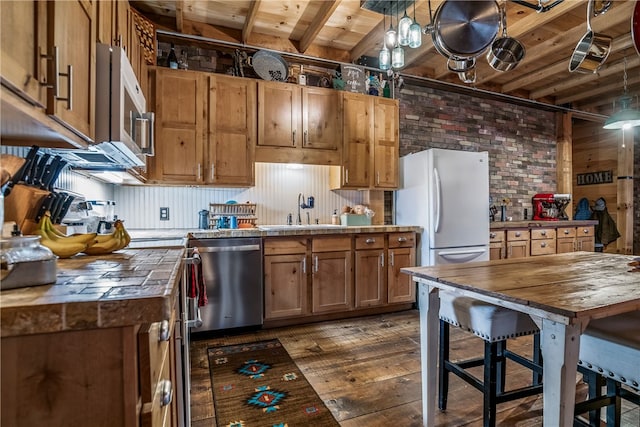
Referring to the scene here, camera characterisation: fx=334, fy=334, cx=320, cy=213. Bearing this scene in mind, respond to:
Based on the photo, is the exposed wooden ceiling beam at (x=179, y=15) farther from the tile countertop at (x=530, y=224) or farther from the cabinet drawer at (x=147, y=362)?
the tile countertop at (x=530, y=224)

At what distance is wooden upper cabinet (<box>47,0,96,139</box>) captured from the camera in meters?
1.00

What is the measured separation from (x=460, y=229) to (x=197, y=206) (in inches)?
113

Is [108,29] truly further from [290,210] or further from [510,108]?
[510,108]

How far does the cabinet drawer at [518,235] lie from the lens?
13.8ft

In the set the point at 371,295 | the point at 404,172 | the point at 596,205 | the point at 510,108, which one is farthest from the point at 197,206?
the point at 596,205

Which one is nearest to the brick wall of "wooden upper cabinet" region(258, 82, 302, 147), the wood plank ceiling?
the wood plank ceiling

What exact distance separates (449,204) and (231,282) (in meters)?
2.40

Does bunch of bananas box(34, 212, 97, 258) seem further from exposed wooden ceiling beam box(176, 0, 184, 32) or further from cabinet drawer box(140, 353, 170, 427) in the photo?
exposed wooden ceiling beam box(176, 0, 184, 32)

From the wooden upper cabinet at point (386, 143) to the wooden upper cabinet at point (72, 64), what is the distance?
295cm

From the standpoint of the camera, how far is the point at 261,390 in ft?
6.94

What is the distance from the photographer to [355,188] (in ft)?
12.5

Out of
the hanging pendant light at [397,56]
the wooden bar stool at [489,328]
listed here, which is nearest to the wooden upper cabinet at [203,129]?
the hanging pendant light at [397,56]

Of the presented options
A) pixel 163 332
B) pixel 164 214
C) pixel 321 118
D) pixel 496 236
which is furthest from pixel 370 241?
pixel 163 332

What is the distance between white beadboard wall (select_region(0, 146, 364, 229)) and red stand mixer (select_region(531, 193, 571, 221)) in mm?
2740
